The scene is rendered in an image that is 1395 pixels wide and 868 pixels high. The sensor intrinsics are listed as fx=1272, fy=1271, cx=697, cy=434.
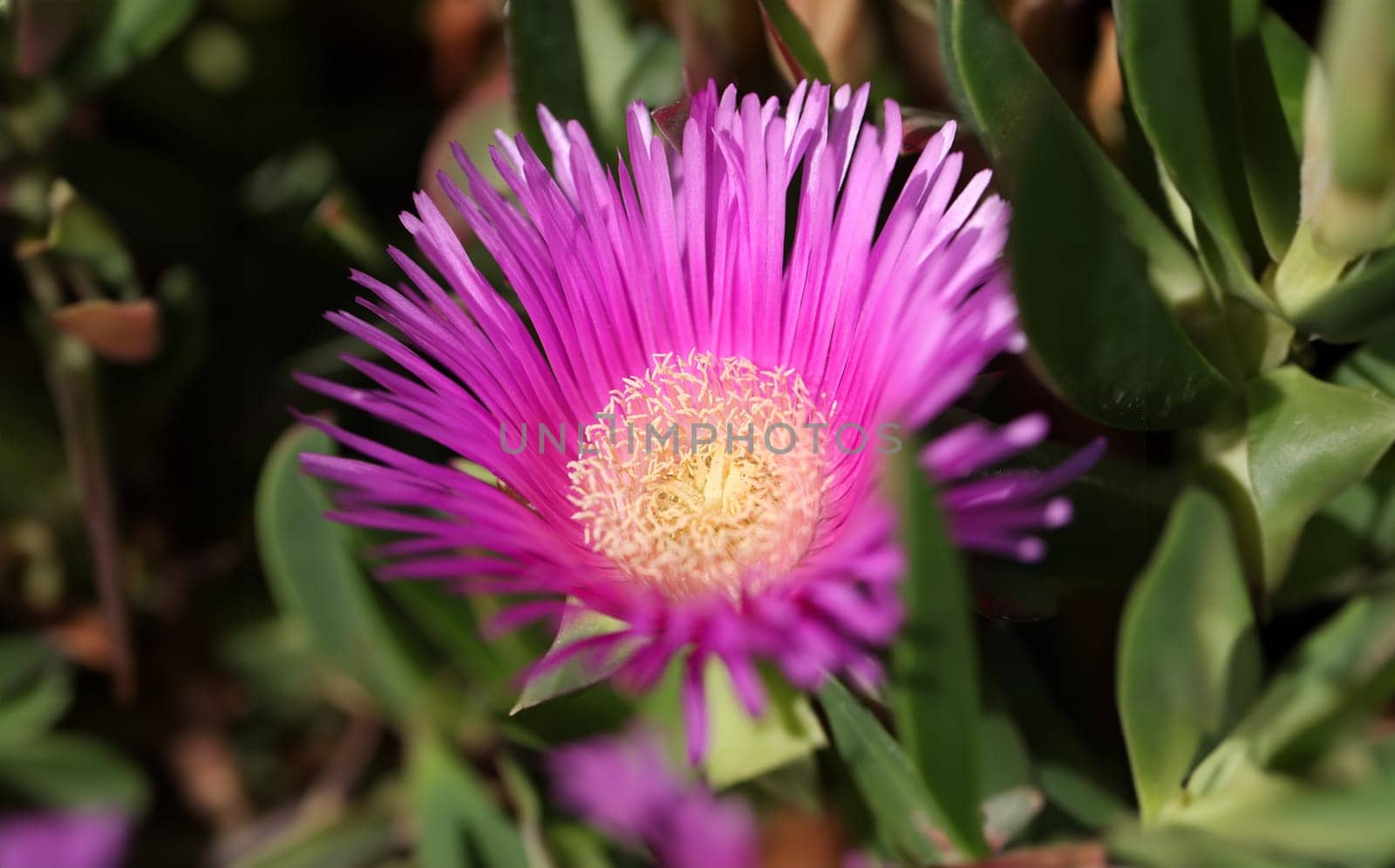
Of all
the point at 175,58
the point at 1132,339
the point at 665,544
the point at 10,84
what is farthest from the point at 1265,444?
the point at 175,58

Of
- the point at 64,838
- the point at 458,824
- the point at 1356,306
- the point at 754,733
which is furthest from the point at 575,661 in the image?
the point at 64,838

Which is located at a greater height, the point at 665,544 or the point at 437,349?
the point at 437,349

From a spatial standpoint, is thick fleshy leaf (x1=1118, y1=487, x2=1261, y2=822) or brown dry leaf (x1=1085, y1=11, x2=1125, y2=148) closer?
thick fleshy leaf (x1=1118, y1=487, x2=1261, y2=822)

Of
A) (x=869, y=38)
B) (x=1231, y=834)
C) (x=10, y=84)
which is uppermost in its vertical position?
(x=10, y=84)

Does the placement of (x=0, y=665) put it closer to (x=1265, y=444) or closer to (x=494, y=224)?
(x=494, y=224)

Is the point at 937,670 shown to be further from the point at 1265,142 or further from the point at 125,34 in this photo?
the point at 125,34

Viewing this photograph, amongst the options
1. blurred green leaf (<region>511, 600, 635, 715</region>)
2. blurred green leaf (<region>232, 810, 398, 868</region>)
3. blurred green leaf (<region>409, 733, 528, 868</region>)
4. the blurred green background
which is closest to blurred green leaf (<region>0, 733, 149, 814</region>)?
the blurred green background

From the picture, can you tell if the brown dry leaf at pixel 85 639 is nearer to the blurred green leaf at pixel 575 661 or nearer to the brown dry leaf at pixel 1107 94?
the blurred green leaf at pixel 575 661

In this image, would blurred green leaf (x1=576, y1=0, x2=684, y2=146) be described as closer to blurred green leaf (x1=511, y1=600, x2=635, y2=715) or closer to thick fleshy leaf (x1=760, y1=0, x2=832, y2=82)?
thick fleshy leaf (x1=760, y1=0, x2=832, y2=82)
